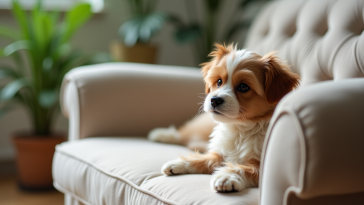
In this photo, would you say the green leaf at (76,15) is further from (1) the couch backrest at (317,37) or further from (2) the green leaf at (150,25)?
(1) the couch backrest at (317,37)

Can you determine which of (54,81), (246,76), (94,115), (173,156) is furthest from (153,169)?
(54,81)

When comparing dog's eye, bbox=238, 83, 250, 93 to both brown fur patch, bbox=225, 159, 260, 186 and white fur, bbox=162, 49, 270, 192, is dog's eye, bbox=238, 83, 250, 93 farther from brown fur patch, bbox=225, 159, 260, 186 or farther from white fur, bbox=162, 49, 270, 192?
brown fur patch, bbox=225, 159, 260, 186

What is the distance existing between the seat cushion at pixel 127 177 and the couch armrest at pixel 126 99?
95 mm

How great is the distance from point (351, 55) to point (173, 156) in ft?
2.25

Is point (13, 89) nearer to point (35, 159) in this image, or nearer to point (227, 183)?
point (35, 159)

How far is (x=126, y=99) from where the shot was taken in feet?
5.27

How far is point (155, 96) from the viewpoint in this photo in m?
1.65


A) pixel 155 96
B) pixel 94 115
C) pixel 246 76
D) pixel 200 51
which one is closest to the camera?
pixel 246 76

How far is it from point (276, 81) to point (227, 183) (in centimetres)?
35

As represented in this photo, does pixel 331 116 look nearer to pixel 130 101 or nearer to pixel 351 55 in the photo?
pixel 351 55

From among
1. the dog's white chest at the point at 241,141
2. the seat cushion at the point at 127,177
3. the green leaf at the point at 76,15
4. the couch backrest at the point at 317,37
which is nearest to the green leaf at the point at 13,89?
the green leaf at the point at 76,15

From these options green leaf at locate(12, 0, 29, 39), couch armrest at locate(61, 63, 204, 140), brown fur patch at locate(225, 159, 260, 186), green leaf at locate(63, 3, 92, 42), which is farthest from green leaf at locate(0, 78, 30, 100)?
brown fur patch at locate(225, 159, 260, 186)

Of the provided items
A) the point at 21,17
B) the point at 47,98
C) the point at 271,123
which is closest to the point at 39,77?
the point at 47,98

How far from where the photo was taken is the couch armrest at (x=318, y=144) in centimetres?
69
